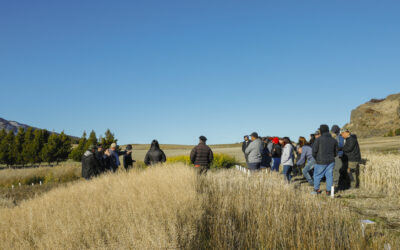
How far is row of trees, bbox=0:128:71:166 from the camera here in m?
44.1

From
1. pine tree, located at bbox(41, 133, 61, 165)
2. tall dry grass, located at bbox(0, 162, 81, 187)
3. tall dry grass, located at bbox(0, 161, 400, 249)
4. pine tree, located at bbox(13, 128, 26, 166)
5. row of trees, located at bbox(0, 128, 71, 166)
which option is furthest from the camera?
pine tree, located at bbox(13, 128, 26, 166)

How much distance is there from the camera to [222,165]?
22062 mm

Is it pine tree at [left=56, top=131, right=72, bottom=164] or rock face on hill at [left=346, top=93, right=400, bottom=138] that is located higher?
rock face on hill at [left=346, top=93, right=400, bottom=138]

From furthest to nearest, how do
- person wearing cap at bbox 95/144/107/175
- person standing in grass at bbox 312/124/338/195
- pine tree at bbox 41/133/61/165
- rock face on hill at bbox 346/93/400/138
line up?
1. rock face on hill at bbox 346/93/400/138
2. pine tree at bbox 41/133/61/165
3. person wearing cap at bbox 95/144/107/175
4. person standing in grass at bbox 312/124/338/195

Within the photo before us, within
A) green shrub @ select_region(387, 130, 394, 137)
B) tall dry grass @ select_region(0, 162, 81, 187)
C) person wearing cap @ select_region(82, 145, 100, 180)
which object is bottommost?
tall dry grass @ select_region(0, 162, 81, 187)

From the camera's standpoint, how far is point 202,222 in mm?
4770

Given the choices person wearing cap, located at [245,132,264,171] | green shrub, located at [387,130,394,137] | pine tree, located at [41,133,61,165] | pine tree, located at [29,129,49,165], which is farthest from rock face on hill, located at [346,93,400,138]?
pine tree, located at [29,129,49,165]

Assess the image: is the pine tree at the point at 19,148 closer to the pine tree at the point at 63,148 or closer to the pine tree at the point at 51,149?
the pine tree at the point at 51,149

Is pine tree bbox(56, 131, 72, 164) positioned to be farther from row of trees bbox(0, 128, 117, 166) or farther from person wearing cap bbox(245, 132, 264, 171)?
person wearing cap bbox(245, 132, 264, 171)

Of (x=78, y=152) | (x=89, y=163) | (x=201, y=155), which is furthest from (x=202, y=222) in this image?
(x=78, y=152)

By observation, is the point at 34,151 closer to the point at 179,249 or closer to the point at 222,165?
the point at 222,165

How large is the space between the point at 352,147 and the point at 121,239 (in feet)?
26.6

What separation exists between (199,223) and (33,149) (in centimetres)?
4700

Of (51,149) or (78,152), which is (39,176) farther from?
(78,152)
